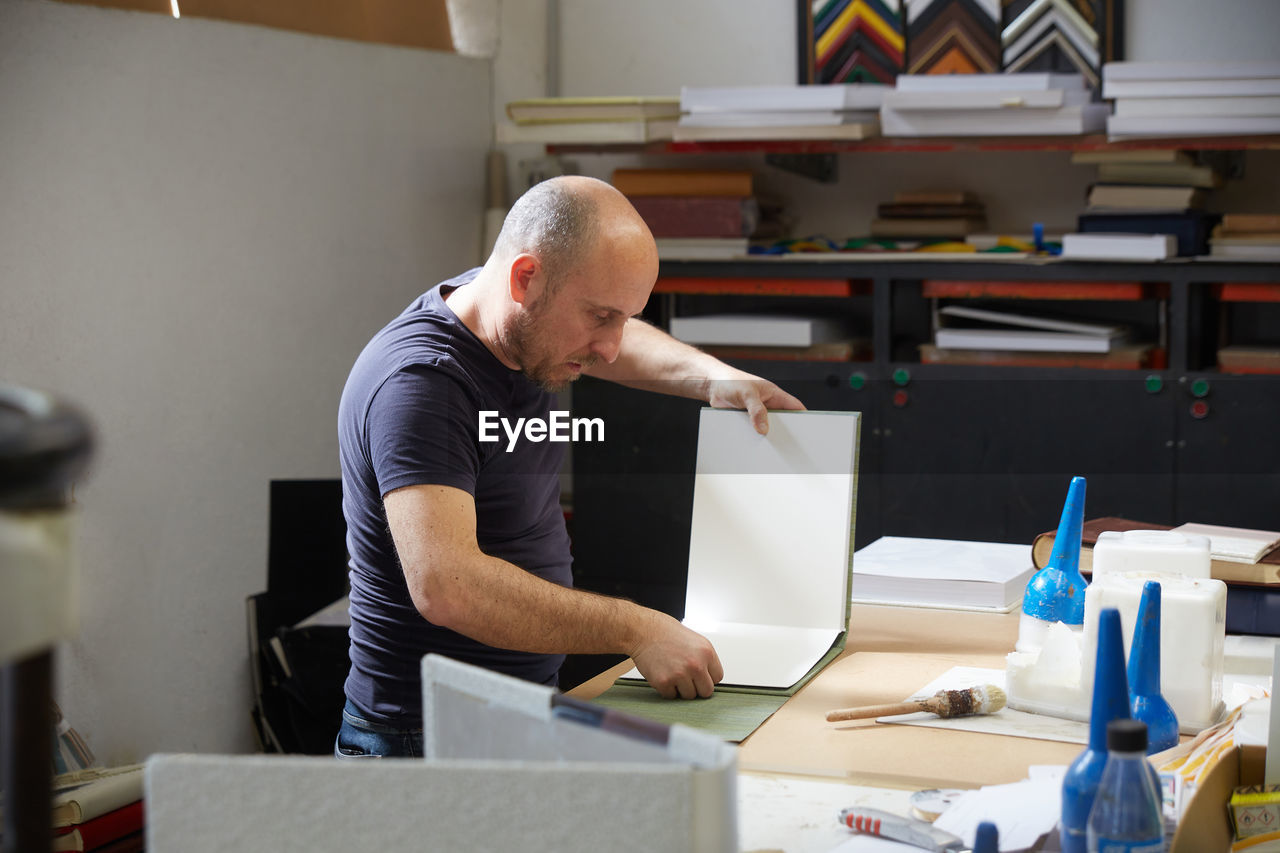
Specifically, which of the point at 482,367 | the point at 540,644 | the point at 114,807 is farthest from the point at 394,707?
the point at 114,807

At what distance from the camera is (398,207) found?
341 cm

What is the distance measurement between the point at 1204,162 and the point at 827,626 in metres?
1.99

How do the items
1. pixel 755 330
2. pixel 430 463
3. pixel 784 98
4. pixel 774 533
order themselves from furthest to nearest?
pixel 755 330 < pixel 784 98 < pixel 774 533 < pixel 430 463

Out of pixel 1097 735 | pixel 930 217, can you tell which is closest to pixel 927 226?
pixel 930 217

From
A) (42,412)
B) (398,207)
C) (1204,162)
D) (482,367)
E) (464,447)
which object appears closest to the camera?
(42,412)

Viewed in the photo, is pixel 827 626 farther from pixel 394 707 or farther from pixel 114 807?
pixel 114 807

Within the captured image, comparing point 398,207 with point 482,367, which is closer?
point 482,367

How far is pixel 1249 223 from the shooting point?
296 centimetres

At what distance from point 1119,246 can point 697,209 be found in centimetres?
106

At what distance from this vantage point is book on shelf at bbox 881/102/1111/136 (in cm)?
301

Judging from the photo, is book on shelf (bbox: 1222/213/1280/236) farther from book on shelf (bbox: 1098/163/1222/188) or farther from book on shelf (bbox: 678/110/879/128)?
book on shelf (bbox: 678/110/879/128)

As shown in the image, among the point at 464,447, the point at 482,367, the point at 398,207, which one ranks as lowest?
the point at 464,447

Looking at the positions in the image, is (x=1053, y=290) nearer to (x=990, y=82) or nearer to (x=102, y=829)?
(x=990, y=82)

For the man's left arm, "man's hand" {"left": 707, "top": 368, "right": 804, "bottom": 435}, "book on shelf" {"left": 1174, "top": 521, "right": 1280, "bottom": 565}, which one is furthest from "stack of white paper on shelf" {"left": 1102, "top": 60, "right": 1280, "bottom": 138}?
"man's hand" {"left": 707, "top": 368, "right": 804, "bottom": 435}
